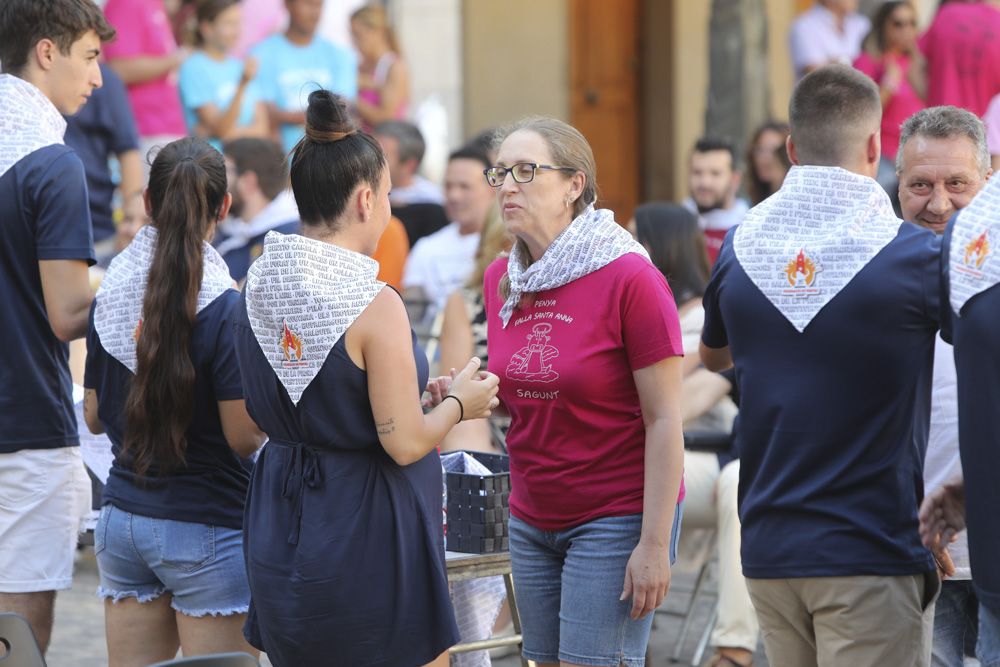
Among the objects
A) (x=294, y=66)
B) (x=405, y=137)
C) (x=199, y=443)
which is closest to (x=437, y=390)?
(x=199, y=443)

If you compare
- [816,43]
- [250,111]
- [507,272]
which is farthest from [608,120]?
[507,272]

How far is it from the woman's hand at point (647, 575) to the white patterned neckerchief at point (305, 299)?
90 cm

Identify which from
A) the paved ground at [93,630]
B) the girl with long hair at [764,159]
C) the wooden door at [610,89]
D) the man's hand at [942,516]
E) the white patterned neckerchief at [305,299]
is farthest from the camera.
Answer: the wooden door at [610,89]

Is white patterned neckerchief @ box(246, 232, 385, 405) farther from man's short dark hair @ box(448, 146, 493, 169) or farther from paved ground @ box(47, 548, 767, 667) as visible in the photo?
man's short dark hair @ box(448, 146, 493, 169)

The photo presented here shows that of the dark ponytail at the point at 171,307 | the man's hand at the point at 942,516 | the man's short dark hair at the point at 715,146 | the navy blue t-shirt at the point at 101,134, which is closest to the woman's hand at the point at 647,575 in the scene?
the man's hand at the point at 942,516

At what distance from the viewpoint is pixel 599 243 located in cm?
338

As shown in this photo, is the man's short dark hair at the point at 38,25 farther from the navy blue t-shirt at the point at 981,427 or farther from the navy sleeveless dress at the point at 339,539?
the navy blue t-shirt at the point at 981,427

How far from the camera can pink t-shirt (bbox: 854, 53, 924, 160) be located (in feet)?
28.6

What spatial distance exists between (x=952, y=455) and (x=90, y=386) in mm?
2315

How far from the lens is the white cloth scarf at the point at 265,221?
21.3 ft

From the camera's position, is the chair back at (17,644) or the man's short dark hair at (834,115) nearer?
the chair back at (17,644)

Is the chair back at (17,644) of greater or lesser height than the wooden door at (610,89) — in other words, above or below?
below

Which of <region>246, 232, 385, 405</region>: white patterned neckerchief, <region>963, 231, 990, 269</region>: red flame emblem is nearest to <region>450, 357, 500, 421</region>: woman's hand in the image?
<region>246, 232, 385, 405</region>: white patterned neckerchief

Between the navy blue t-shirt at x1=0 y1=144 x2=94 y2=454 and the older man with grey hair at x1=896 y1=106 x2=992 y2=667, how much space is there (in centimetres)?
229
